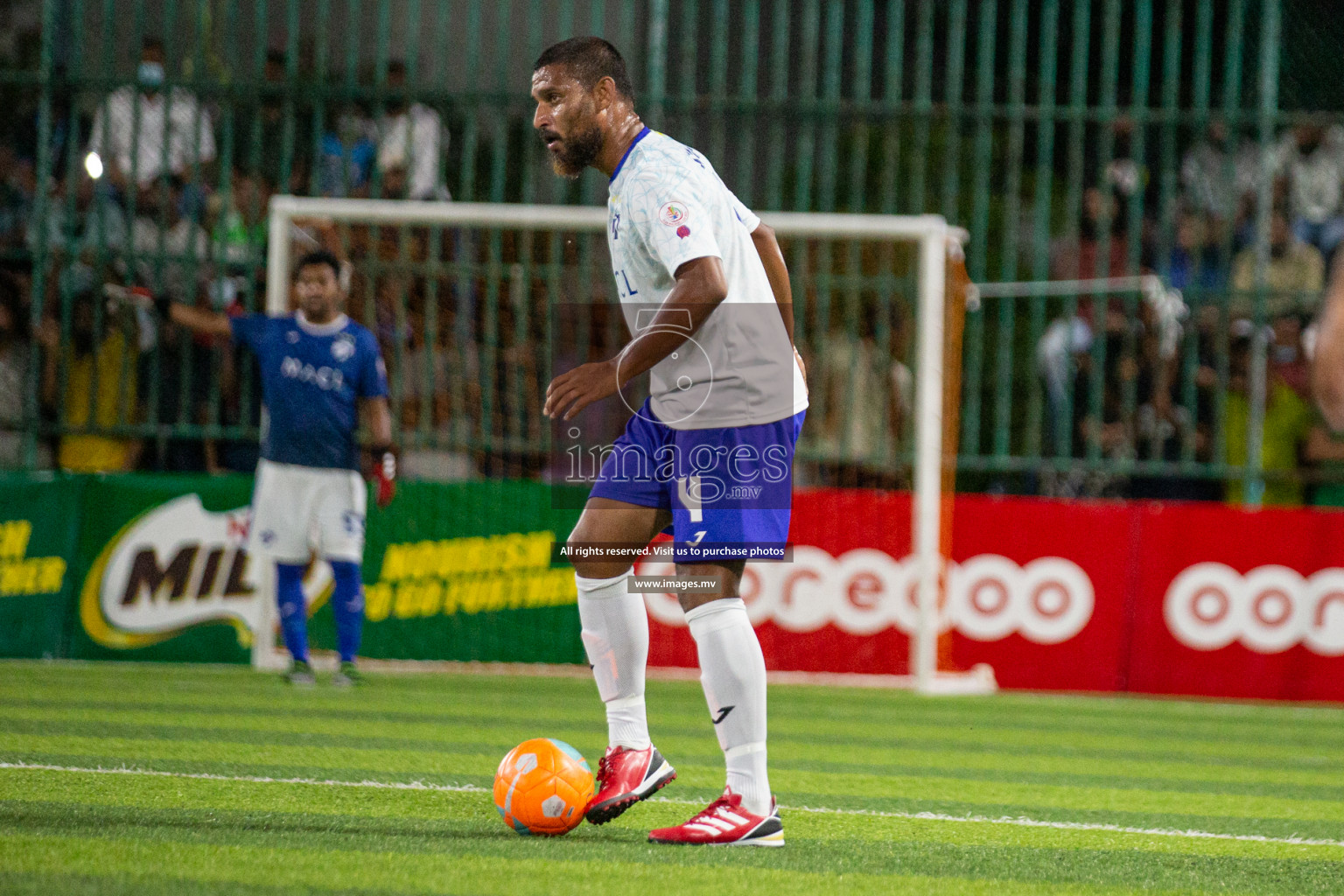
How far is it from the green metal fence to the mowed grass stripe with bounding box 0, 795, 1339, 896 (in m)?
6.32

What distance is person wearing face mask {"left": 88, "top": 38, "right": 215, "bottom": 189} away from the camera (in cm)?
1116

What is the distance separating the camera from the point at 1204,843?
473 centimetres

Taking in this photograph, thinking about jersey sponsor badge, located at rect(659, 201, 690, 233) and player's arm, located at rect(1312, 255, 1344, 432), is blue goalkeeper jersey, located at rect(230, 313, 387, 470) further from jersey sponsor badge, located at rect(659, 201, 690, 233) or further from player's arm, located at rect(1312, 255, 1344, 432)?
player's arm, located at rect(1312, 255, 1344, 432)

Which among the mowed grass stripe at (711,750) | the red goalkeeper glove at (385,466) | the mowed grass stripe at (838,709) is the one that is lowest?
the mowed grass stripe at (838,709)

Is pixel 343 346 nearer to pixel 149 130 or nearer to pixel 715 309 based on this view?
pixel 149 130

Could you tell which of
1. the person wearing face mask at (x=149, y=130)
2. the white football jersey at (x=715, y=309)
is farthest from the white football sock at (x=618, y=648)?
the person wearing face mask at (x=149, y=130)

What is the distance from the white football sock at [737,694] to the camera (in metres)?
4.22

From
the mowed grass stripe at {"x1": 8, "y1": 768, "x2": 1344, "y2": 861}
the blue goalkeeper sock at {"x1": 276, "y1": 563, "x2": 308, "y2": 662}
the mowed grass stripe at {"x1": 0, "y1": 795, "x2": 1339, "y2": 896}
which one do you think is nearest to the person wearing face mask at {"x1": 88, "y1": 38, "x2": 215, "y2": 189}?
the blue goalkeeper sock at {"x1": 276, "y1": 563, "x2": 308, "y2": 662}

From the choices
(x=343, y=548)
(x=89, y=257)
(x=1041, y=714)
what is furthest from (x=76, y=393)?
(x=1041, y=714)

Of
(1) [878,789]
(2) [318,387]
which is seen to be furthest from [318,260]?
(1) [878,789]

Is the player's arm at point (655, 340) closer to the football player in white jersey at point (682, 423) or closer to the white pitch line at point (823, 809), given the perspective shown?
the football player in white jersey at point (682, 423)

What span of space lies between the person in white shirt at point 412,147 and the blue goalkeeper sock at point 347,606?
10.8ft

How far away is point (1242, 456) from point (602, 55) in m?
8.07

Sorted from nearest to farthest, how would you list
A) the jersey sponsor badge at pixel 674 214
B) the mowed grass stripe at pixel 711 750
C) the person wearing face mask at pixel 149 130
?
the jersey sponsor badge at pixel 674 214 < the mowed grass stripe at pixel 711 750 < the person wearing face mask at pixel 149 130
